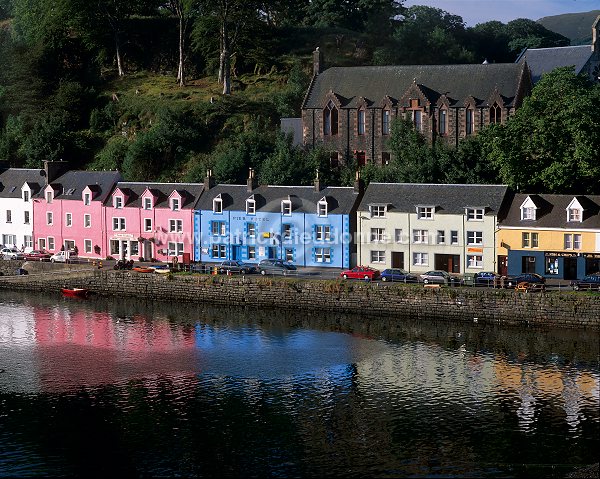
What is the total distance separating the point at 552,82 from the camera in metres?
82.3

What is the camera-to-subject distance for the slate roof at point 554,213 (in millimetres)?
74000

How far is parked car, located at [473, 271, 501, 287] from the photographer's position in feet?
235

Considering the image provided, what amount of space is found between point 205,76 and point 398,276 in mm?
55993

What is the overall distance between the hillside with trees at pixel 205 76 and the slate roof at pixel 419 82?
205 inches

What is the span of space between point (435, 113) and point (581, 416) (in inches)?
1910

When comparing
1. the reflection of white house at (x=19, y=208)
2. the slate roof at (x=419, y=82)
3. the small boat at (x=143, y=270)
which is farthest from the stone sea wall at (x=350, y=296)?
the slate roof at (x=419, y=82)

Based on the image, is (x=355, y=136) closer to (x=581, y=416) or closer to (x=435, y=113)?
(x=435, y=113)

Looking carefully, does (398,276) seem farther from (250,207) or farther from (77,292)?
(77,292)

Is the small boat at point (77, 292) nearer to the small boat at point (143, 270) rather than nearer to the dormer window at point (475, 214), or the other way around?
the small boat at point (143, 270)

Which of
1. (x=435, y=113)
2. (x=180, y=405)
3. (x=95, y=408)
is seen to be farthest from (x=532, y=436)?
(x=435, y=113)

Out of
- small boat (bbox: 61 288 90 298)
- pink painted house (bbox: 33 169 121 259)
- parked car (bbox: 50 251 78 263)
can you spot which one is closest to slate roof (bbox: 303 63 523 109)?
pink painted house (bbox: 33 169 121 259)

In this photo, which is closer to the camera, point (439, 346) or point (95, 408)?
point (95, 408)

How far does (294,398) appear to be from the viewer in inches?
2106

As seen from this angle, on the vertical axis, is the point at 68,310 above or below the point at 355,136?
below
